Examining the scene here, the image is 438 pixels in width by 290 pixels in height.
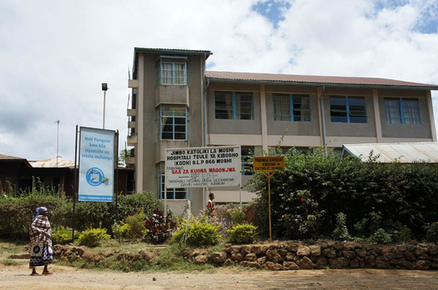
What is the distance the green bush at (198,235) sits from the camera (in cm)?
1130

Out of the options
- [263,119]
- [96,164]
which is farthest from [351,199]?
[263,119]

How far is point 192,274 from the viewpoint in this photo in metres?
10.0

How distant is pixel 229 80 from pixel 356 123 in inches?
326

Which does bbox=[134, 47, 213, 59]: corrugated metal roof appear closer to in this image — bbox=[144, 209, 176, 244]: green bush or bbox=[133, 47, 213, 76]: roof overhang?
bbox=[133, 47, 213, 76]: roof overhang

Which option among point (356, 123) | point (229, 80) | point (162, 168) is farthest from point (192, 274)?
point (356, 123)

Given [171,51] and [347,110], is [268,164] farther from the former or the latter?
[347,110]

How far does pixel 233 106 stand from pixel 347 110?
23.4ft

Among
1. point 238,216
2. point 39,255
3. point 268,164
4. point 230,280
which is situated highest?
point 268,164

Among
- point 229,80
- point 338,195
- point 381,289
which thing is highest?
point 229,80

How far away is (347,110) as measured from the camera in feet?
83.8

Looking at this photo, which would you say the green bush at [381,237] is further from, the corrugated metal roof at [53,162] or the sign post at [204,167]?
the corrugated metal roof at [53,162]

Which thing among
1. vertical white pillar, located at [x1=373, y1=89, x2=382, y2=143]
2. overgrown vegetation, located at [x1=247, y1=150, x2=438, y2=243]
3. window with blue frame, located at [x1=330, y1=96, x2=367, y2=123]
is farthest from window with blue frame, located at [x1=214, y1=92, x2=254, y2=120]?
overgrown vegetation, located at [x1=247, y1=150, x2=438, y2=243]

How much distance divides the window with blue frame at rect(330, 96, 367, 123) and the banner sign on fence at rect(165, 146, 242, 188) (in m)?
13.9

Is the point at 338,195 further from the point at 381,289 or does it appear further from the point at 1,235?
the point at 1,235
